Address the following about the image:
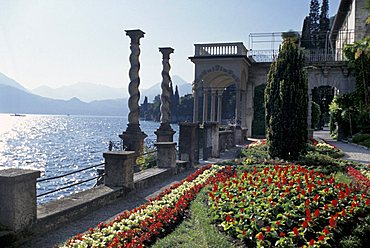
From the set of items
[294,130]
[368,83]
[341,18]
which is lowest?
[294,130]

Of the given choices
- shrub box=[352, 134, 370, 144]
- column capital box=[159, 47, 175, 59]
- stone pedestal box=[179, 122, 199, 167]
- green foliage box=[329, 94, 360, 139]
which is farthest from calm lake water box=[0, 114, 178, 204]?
green foliage box=[329, 94, 360, 139]

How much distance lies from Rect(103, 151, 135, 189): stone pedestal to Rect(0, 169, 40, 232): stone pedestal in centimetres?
278

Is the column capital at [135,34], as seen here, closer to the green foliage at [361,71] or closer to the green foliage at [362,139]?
the green foliage at [362,139]

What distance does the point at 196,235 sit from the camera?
528cm

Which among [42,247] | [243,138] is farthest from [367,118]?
[42,247]

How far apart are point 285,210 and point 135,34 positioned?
1080cm

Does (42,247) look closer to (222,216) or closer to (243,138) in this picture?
(222,216)

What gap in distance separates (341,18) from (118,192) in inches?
1308

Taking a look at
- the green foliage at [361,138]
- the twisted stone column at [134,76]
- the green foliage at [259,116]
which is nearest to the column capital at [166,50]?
the twisted stone column at [134,76]

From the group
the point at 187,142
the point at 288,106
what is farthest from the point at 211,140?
the point at 288,106

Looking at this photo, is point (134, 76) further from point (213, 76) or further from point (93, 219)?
point (213, 76)


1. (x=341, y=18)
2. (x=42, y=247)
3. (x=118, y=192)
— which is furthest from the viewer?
(x=341, y=18)

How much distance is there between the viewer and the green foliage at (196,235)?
4.88 metres

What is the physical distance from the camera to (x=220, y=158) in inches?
648
